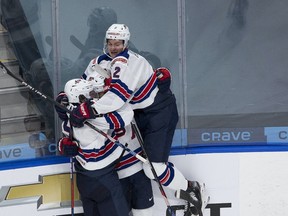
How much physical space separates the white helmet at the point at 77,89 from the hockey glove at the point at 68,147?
0.75ft

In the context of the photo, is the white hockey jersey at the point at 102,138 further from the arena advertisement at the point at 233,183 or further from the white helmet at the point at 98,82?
the arena advertisement at the point at 233,183

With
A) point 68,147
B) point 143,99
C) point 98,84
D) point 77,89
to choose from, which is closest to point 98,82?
point 98,84

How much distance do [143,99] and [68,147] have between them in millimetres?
489

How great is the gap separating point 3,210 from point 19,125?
0.50 m

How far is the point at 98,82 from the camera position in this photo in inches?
131

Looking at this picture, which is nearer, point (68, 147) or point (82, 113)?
point (82, 113)

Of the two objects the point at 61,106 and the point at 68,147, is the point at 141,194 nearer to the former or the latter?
the point at 68,147

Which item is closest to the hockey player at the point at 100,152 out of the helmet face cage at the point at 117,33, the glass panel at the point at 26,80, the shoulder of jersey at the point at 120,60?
the shoulder of jersey at the point at 120,60

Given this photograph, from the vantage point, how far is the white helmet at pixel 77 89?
3.24 metres

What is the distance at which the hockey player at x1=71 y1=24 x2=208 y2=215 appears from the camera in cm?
325

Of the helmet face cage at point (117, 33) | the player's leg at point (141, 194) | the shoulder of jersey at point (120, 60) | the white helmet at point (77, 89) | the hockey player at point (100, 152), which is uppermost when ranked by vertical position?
the helmet face cage at point (117, 33)

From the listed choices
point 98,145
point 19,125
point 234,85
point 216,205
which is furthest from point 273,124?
point 19,125

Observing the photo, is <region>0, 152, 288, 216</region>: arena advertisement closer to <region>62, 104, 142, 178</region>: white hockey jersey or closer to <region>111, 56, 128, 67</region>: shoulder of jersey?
<region>62, 104, 142, 178</region>: white hockey jersey

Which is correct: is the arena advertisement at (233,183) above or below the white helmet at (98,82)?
below
